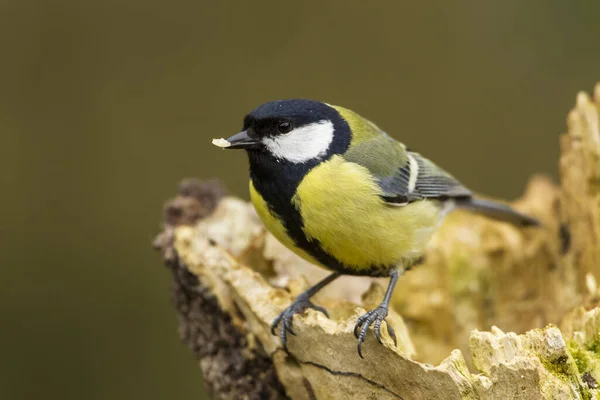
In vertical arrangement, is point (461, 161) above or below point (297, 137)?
below

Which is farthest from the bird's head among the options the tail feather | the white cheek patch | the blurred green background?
the blurred green background

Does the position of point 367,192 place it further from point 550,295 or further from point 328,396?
point 550,295

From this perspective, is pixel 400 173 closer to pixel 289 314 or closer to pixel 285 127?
pixel 285 127

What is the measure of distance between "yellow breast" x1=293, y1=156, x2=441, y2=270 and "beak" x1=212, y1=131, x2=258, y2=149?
0.18m

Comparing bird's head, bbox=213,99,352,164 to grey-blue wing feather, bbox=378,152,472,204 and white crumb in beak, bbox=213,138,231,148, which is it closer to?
white crumb in beak, bbox=213,138,231,148

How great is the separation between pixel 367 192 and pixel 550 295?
0.84m

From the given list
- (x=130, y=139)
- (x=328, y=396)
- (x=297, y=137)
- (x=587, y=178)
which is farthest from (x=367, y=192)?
(x=130, y=139)

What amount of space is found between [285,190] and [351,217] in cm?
19

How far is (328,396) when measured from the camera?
76.4 inches

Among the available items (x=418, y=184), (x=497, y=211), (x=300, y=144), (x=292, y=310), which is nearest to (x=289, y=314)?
(x=292, y=310)

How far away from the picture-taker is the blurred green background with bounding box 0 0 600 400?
3885mm

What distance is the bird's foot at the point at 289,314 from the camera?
2043mm

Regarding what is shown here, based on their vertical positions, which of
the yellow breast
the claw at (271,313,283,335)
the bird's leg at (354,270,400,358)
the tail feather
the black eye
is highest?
the black eye

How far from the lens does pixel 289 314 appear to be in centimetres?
208
